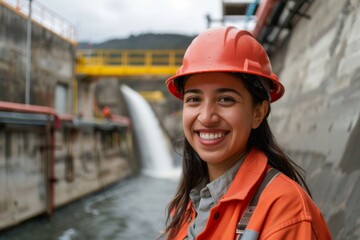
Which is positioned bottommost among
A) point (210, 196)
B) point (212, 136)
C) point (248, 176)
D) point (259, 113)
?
point (210, 196)

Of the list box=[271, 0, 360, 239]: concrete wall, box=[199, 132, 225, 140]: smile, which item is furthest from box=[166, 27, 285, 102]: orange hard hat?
box=[271, 0, 360, 239]: concrete wall

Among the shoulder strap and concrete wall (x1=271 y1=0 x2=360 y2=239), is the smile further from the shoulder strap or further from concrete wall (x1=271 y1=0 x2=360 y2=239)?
concrete wall (x1=271 y1=0 x2=360 y2=239)

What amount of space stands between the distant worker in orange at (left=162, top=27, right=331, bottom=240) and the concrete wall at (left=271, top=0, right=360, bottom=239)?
1018 millimetres

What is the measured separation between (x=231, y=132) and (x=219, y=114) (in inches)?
3.7

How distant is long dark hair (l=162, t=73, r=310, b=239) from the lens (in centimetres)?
167

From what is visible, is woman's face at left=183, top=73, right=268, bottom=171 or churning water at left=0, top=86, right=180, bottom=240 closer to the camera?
woman's face at left=183, top=73, right=268, bottom=171

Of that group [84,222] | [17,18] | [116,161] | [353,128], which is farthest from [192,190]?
[116,161]

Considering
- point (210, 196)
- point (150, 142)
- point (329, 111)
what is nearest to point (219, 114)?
point (210, 196)

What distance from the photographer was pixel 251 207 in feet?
4.46

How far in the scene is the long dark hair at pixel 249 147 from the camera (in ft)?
5.47

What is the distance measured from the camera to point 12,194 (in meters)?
8.07

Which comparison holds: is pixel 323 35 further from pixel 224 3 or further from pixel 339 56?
pixel 224 3

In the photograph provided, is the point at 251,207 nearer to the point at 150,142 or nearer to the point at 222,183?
the point at 222,183

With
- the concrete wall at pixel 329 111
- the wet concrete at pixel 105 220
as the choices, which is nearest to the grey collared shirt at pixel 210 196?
the concrete wall at pixel 329 111
